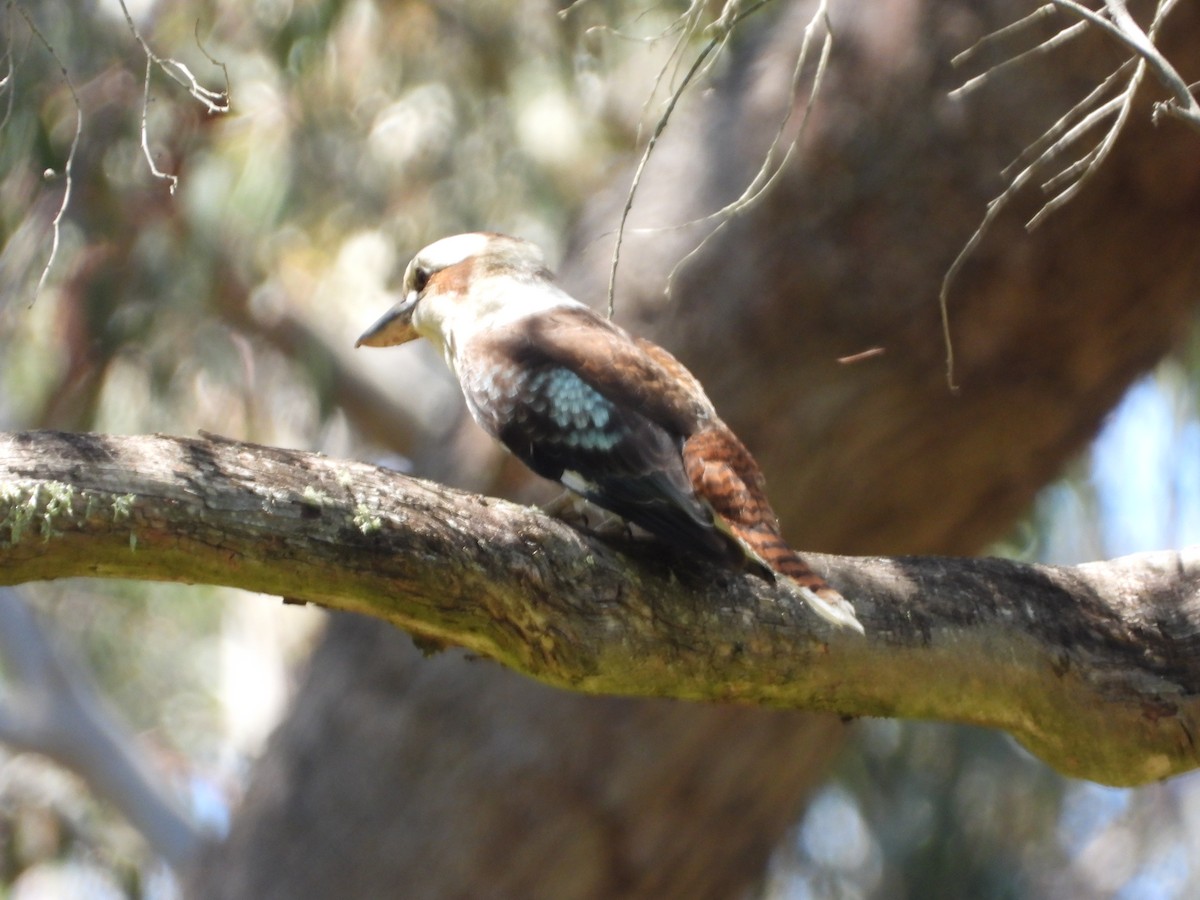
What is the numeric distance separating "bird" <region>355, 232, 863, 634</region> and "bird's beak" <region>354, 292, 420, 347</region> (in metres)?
0.15

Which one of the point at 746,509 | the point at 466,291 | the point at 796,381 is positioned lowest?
the point at 746,509

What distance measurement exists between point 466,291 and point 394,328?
0.26 meters

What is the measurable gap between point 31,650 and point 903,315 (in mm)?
3859

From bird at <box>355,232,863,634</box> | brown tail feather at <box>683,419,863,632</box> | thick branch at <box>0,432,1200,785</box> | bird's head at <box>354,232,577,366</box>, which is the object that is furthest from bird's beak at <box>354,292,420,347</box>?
thick branch at <box>0,432,1200,785</box>

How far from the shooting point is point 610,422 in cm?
205

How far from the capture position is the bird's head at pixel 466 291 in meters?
2.45

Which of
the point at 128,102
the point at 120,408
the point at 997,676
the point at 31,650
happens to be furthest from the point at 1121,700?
the point at 31,650

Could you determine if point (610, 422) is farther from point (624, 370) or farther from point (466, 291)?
point (466, 291)

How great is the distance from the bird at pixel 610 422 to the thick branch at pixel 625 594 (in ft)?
0.26

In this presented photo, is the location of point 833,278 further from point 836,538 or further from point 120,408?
point 120,408

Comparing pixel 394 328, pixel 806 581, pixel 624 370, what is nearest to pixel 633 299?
pixel 394 328

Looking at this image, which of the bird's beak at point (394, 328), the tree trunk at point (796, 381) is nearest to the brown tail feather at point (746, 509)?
the bird's beak at point (394, 328)

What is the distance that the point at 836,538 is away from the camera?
4.16 m

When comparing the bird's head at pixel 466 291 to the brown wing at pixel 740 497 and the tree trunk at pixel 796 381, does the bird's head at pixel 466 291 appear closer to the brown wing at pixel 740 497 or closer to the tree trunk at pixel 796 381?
the brown wing at pixel 740 497
